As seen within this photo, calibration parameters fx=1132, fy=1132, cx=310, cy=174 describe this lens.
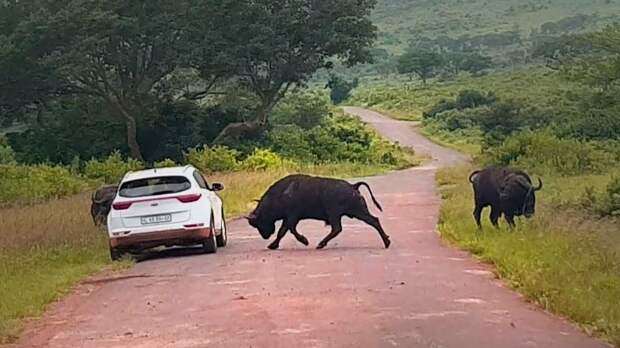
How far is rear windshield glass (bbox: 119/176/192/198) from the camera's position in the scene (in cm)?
1992

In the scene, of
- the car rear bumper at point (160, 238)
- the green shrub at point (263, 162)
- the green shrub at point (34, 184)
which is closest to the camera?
the car rear bumper at point (160, 238)

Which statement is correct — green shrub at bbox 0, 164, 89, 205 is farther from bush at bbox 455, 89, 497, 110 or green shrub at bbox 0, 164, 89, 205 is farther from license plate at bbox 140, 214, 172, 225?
bush at bbox 455, 89, 497, 110

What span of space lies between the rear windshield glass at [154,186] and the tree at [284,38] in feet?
107

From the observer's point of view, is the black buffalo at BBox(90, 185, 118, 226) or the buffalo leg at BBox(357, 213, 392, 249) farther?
the black buffalo at BBox(90, 185, 118, 226)

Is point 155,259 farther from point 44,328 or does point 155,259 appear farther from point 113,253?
point 44,328

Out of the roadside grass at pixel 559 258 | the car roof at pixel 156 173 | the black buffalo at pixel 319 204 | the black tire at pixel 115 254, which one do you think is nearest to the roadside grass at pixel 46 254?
the black tire at pixel 115 254

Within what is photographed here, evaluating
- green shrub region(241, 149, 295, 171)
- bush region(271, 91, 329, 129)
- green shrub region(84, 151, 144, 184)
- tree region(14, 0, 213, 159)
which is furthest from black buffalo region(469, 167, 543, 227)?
bush region(271, 91, 329, 129)

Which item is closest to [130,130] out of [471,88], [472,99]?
[472,99]

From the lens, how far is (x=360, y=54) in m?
56.0

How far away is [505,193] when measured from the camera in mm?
20812

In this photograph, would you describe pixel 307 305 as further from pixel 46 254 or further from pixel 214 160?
pixel 214 160

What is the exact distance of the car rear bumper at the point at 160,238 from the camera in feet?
64.1

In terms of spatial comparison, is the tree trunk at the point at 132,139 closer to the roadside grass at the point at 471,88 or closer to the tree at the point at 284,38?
the tree at the point at 284,38

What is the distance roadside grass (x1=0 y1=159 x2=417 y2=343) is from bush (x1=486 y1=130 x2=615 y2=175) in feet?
48.0
